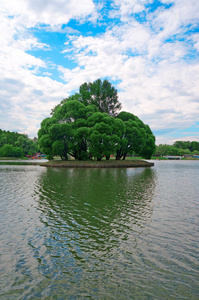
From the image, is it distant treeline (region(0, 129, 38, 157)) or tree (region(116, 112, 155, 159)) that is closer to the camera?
tree (region(116, 112, 155, 159))

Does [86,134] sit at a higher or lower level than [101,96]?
lower

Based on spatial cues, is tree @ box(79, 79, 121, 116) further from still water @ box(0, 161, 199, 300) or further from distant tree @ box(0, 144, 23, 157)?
still water @ box(0, 161, 199, 300)

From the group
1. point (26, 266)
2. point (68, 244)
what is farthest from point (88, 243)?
point (26, 266)

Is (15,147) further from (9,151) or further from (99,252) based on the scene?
(99,252)

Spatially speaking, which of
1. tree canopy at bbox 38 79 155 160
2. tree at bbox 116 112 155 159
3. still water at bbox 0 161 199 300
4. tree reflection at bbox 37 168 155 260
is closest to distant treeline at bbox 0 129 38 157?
tree canopy at bbox 38 79 155 160

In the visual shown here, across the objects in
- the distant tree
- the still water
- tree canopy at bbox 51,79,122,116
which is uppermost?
tree canopy at bbox 51,79,122,116

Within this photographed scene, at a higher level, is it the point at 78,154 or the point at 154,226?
the point at 78,154

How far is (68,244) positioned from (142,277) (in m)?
3.53

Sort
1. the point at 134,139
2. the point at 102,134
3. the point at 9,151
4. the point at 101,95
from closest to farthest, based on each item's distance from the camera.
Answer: the point at 102,134, the point at 134,139, the point at 101,95, the point at 9,151

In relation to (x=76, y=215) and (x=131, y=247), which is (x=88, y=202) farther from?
(x=131, y=247)

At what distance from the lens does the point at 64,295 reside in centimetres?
534

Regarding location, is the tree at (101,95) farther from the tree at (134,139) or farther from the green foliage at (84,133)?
the green foliage at (84,133)

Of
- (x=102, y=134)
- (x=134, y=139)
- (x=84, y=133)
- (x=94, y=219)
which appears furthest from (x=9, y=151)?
(x=94, y=219)

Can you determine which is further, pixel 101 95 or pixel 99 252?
pixel 101 95
